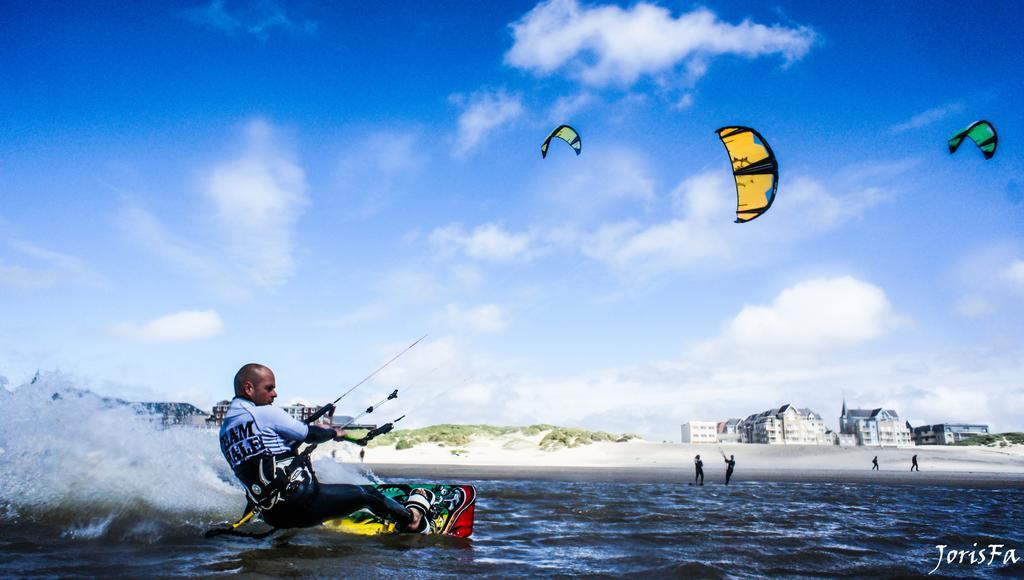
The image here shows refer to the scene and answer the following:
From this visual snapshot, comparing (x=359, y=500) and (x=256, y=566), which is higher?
(x=359, y=500)

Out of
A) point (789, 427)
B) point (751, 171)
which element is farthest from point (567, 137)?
point (789, 427)

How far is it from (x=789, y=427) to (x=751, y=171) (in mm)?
90752

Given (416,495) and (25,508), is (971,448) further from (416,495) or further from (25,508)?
(25,508)

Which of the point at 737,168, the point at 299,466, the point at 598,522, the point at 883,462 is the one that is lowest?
the point at 883,462

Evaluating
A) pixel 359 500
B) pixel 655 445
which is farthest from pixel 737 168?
pixel 655 445

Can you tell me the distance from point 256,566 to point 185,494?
3705mm

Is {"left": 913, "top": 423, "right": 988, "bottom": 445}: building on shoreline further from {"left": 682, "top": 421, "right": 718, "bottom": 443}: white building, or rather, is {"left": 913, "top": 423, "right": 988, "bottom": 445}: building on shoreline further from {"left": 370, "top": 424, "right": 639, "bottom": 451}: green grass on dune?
{"left": 370, "top": 424, "right": 639, "bottom": 451}: green grass on dune

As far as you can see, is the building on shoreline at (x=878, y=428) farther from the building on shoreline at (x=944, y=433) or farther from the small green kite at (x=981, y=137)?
the small green kite at (x=981, y=137)

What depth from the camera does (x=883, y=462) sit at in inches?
1682

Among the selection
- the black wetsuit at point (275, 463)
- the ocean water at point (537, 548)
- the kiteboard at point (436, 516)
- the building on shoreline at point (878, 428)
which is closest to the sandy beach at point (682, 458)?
the ocean water at point (537, 548)

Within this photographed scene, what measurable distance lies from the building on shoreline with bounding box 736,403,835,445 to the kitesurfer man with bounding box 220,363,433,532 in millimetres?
96291

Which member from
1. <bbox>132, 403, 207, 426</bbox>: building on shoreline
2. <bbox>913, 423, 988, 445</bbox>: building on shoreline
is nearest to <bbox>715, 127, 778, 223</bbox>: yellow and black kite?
<bbox>132, 403, 207, 426</bbox>: building on shoreline

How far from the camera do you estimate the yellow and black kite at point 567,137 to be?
1638 cm

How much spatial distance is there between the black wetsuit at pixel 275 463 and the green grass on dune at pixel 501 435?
48739 millimetres
